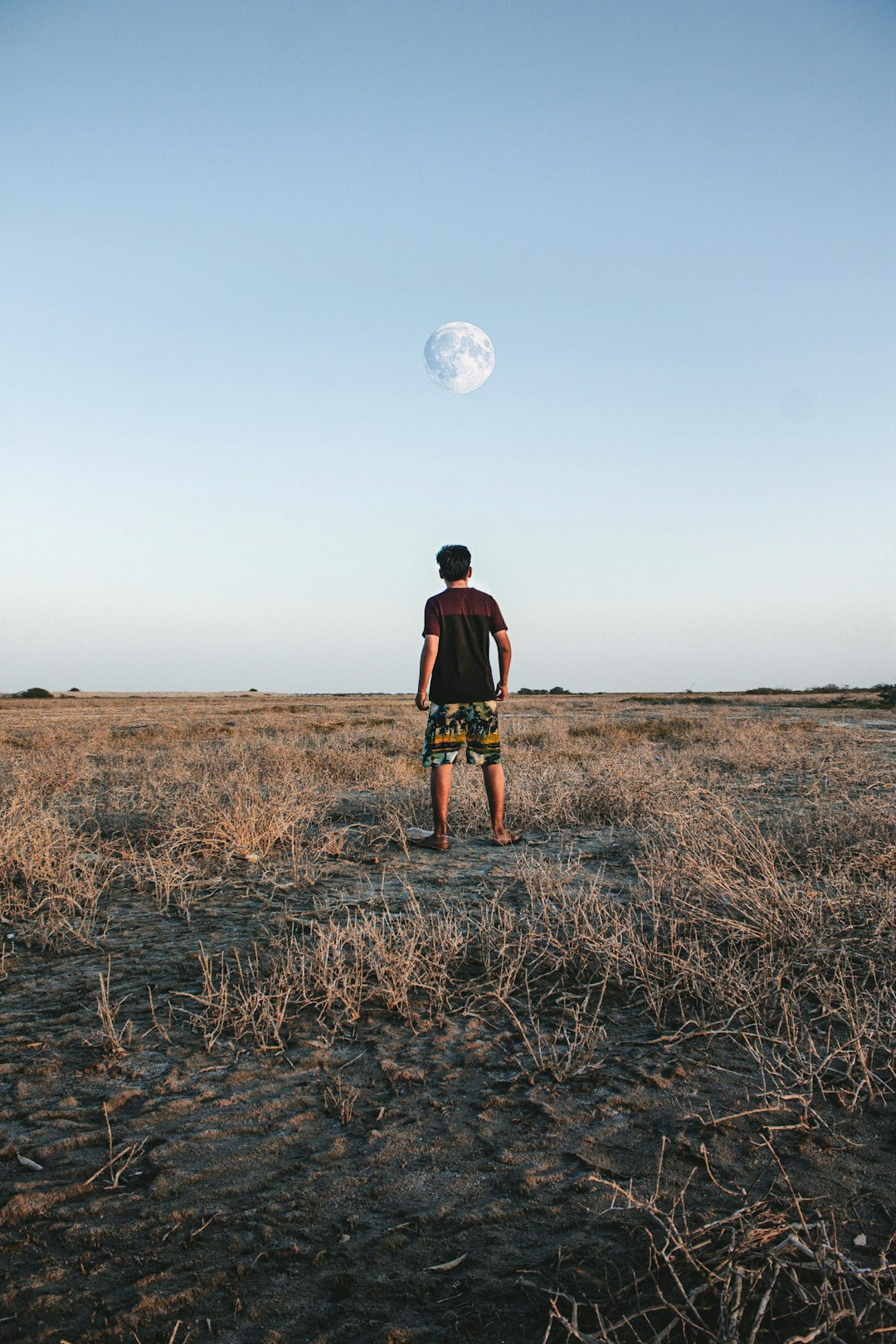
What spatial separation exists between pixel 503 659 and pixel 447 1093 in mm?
3817

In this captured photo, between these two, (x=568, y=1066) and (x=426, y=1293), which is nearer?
(x=426, y=1293)

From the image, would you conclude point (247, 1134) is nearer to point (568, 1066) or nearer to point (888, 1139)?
point (568, 1066)

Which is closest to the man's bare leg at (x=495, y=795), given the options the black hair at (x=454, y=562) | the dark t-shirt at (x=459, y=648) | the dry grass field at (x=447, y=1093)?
the dry grass field at (x=447, y=1093)

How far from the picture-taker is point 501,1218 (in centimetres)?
183

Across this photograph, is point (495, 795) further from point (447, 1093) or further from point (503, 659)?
point (447, 1093)

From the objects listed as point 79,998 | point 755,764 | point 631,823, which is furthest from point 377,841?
point 755,764

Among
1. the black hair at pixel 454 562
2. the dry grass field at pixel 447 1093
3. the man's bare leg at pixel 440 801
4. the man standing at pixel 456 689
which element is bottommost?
the dry grass field at pixel 447 1093

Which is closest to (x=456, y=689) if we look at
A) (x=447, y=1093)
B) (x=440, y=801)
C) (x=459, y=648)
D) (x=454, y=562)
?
(x=459, y=648)

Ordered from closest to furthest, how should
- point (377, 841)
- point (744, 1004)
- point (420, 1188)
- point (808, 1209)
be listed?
point (808, 1209), point (420, 1188), point (744, 1004), point (377, 841)

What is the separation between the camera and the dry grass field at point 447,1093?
158cm

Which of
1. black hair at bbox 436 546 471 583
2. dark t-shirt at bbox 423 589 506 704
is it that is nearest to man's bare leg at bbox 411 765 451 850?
dark t-shirt at bbox 423 589 506 704

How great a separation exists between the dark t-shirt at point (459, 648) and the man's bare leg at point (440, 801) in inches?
20.3

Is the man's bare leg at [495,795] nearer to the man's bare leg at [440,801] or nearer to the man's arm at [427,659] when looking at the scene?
the man's bare leg at [440,801]

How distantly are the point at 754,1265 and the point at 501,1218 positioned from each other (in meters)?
0.57
